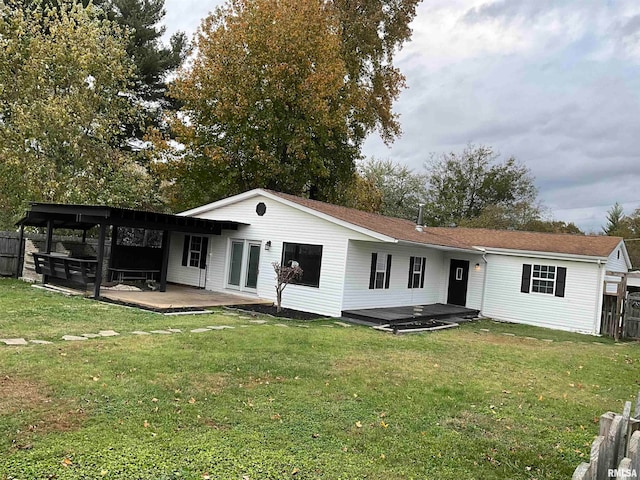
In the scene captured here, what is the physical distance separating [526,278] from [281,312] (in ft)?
29.2

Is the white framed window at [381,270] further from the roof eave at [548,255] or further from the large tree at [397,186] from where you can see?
the large tree at [397,186]

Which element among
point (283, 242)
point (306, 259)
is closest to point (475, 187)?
point (283, 242)

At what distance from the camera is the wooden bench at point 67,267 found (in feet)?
43.5

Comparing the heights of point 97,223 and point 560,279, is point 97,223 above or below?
above

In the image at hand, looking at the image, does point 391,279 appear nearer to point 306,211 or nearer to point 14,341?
point 306,211

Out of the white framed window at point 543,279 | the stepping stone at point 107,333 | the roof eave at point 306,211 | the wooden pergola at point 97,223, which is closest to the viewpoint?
the stepping stone at point 107,333

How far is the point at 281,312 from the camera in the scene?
1323 cm

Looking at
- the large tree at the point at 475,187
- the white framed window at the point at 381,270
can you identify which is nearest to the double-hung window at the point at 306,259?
the white framed window at the point at 381,270

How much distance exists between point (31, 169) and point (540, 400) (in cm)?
1970

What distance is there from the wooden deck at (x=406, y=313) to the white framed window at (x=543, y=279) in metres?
2.18

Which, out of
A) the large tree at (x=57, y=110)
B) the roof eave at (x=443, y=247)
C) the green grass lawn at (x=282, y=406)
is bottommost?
the green grass lawn at (x=282, y=406)

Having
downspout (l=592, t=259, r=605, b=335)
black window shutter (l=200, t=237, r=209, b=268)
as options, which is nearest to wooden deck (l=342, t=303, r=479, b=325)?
downspout (l=592, t=259, r=605, b=335)

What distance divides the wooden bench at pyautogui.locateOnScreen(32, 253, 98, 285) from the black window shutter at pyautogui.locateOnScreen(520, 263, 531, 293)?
13419 millimetres

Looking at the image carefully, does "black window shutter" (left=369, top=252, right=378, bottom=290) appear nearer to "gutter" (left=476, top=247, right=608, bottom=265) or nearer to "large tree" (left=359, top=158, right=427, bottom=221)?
"gutter" (left=476, top=247, right=608, bottom=265)
